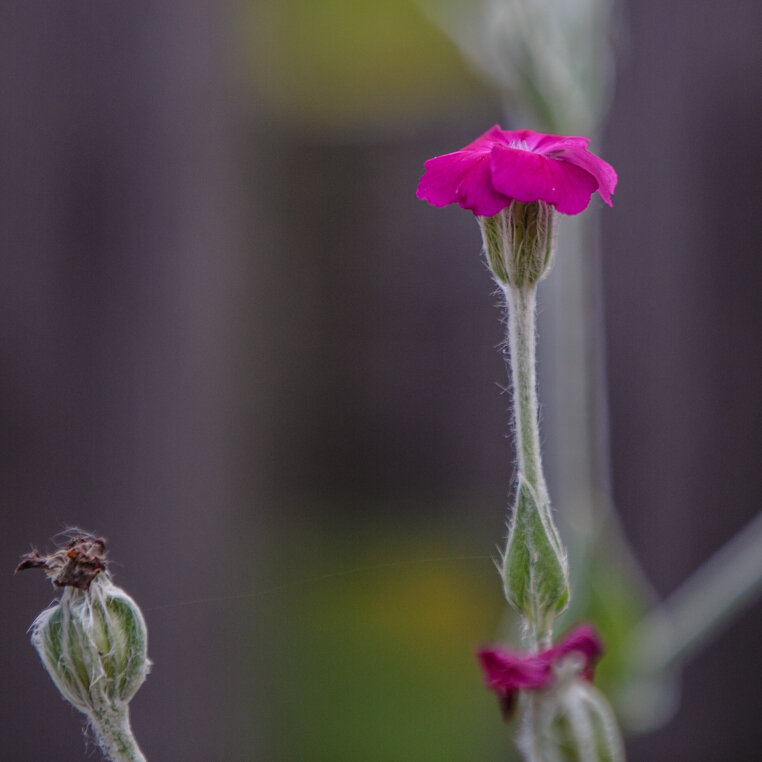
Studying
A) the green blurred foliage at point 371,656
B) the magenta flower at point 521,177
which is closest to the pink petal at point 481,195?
the magenta flower at point 521,177

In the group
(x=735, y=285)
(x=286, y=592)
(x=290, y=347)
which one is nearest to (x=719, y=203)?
(x=735, y=285)

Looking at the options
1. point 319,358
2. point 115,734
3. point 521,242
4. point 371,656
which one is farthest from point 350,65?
point 115,734

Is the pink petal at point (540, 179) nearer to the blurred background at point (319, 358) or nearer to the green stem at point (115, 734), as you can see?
the green stem at point (115, 734)

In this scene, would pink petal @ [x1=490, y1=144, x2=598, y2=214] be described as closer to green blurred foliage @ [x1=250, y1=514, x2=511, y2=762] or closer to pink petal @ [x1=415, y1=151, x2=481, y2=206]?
pink petal @ [x1=415, y1=151, x2=481, y2=206]

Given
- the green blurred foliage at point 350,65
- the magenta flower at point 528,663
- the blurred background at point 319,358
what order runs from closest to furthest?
the magenta flower at point 528,663
the blurred background at point 319,358
the green blurred foliage at point 350,65

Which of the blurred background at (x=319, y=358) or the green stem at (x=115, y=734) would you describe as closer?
the green stem at (x=115, y=734)
